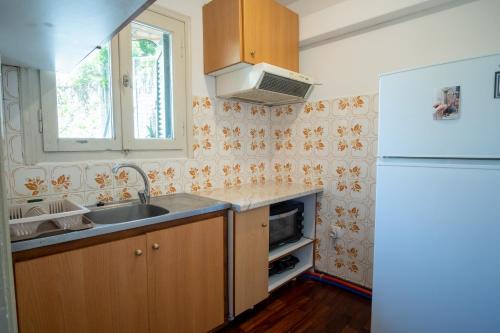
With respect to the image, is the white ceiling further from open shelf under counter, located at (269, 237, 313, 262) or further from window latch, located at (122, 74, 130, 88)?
open shelf under counter, located at (269, 237, 313, 262)

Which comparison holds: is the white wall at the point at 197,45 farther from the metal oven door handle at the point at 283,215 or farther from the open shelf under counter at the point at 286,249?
the open shelf under counter at the point at 286,249

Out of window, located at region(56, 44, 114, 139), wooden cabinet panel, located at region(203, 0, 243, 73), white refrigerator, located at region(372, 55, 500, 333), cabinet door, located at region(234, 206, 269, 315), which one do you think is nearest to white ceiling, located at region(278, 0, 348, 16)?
wooden cabinet panel, located at region(203, 0, 243, 73)

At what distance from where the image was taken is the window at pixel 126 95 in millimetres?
1410

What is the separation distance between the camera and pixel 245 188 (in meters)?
2.17

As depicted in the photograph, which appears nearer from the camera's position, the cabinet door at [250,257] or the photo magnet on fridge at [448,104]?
the photo magnet on fridge at [448,104]

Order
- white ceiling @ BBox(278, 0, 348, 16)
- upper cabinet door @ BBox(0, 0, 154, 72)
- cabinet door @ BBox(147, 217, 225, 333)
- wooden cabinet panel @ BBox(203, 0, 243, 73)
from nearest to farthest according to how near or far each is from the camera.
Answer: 1. upper cabinet door @ BBox(0, 0, 154, 72)
2. cabinet door @ BBox(147, 217, 225, 333)
3. wooden cabinet panel @ BBox(203, 0, 243, 73)
4. white ceiling @ BBox(278, 0, 348, 16)

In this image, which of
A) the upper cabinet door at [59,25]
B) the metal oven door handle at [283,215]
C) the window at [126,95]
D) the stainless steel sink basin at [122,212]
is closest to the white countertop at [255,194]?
the metal oven door handle at [283,215]

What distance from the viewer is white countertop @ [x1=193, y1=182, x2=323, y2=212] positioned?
1618 mm

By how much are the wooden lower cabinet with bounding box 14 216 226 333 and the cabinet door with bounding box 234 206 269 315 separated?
0.32 ft

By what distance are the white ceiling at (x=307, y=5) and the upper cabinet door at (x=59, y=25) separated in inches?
72.6

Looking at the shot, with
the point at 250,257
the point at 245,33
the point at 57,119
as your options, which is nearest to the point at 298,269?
the point at 250,257

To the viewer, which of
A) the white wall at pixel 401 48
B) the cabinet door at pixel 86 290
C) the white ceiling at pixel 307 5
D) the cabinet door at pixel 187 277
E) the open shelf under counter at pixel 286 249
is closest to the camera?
the cabinet door at pixel 86 290

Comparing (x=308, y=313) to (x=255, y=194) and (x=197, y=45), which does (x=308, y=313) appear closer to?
(x=255, y=194)

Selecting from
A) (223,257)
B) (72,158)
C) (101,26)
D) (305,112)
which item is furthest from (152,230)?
(305,112)
